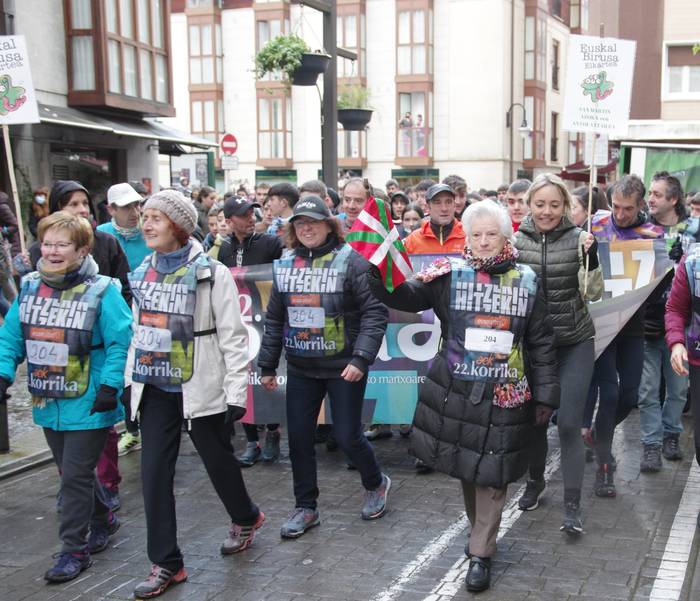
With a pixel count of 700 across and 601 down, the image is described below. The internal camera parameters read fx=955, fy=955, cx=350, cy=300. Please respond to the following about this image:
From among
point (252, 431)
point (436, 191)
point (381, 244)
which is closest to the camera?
point (381, 244)

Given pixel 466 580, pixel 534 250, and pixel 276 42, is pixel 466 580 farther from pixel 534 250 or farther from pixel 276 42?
pixel 276 42

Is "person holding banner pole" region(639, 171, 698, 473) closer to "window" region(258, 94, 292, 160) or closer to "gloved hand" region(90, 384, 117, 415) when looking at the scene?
"gloved hand" region(90, 384, 117, 415)

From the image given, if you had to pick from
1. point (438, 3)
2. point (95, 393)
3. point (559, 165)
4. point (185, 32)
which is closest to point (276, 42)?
point (95, 393)

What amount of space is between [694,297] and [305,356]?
224 centimetres

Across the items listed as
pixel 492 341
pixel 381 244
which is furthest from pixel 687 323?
pixel 381 244

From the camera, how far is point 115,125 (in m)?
19.8

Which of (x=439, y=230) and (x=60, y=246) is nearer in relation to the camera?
(x=60, y=246)

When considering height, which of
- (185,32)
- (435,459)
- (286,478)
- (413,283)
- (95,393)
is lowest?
(286,478)

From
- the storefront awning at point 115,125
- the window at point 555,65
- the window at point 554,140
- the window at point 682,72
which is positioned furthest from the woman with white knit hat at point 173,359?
the window at point 555,65

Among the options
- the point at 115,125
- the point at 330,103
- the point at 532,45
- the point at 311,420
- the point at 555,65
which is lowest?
the point at 311,420

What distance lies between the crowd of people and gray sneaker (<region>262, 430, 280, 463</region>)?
1349 millimetres

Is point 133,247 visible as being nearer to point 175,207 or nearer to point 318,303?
point 318,303

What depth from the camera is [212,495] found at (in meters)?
6.33

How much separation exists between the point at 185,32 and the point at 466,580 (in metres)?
45.3
